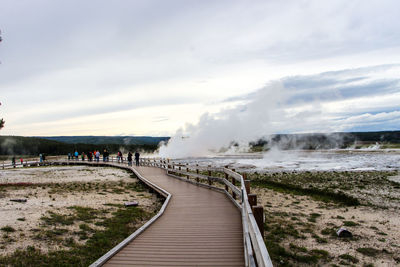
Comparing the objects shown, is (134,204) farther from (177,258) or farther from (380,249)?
(380,249)

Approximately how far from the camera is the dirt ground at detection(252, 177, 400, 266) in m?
8.48

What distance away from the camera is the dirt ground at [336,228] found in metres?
8.48

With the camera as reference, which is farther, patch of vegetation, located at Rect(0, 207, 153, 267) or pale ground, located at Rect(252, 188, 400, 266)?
pale ground, located at Rect(252, 188, 400, 266)

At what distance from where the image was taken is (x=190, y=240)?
275 inches

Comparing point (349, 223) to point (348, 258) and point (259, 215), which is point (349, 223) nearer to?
point (348, 258)

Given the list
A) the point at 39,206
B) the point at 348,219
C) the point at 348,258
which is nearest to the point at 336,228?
the point at 348,219

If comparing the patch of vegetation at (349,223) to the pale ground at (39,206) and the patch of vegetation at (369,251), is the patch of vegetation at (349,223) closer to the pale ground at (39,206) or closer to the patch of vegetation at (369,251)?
the patch of vegetation at (369,251)

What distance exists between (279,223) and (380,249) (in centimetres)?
337

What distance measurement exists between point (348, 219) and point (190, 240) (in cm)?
825

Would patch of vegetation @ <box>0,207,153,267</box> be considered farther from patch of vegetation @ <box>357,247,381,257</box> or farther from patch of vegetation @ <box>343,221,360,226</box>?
patch of vegetation @ <box>343,221,360,226</box>

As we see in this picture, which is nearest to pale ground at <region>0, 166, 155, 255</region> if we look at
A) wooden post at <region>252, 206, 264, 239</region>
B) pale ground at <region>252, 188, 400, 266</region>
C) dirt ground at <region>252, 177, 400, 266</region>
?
wooden post at <region>252, 206, 264, 239</region>

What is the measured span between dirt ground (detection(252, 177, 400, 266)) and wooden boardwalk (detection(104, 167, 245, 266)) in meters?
1.81

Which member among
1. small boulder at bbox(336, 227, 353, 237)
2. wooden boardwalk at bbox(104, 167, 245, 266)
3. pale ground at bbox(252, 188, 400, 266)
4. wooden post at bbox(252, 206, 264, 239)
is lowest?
pale ground at bbox(252, 188, 400, 266)

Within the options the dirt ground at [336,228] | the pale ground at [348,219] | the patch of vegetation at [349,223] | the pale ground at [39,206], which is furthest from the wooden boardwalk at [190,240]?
the patch of vegetation at [349,223]
